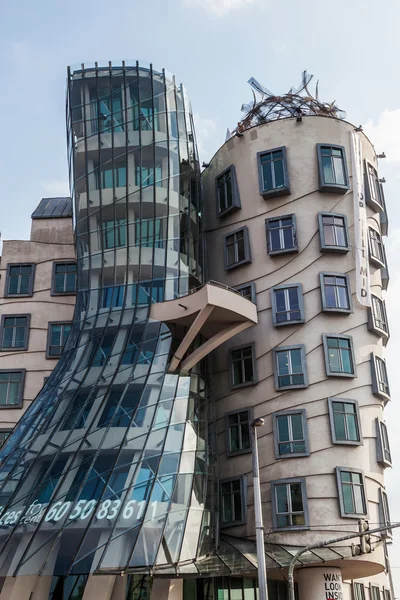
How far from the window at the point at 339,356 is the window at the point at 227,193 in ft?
31.9

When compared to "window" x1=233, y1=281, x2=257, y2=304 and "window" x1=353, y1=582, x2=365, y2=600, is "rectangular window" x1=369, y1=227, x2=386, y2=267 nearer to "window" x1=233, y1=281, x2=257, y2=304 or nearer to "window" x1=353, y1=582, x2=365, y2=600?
"window" x1=233, y1=281, x2=257, y2=304

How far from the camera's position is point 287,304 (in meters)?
38.2

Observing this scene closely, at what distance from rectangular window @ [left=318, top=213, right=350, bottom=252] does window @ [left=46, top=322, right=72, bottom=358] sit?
1633 cm

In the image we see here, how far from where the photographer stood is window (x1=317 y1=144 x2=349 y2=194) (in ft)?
131

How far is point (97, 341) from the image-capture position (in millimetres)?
37688

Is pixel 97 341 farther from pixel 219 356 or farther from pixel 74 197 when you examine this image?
pixel 74 197

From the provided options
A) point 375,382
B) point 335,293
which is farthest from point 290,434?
point 335,293

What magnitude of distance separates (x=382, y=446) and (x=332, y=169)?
15019mm

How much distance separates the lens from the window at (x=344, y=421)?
35.0 m

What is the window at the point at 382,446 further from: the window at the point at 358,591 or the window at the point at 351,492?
the window at the point at 358,591

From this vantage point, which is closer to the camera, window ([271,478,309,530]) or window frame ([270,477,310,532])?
window frame ([270,477,310,532])

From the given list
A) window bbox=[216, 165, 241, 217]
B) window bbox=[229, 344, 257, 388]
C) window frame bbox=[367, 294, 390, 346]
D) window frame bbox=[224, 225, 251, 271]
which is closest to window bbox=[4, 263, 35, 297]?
window bbox=[216, 165, 241, 217]

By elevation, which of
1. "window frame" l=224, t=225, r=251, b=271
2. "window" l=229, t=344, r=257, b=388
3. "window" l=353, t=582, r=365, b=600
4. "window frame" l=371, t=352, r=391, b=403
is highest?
"window frame" l=224, t=225, r=251, b=271

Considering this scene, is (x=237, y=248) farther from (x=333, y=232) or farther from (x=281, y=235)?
(x=333, y=232)
